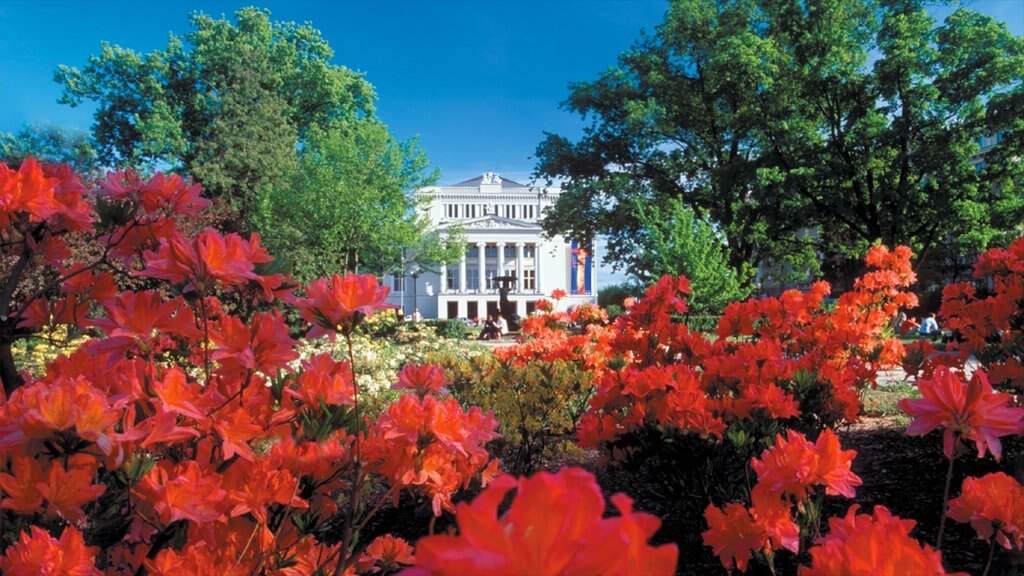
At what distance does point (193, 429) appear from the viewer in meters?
1.01

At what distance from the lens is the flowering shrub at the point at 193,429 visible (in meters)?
0.91

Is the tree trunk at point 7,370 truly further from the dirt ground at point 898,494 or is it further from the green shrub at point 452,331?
the green shrub at point 452,331

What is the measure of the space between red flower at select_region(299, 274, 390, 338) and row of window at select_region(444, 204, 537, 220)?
2978 inches

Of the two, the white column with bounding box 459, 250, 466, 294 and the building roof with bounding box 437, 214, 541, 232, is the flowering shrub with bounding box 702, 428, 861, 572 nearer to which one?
the building roof with bounding box 437, 214, 541, 232

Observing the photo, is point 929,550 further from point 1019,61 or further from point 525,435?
point 1019,61

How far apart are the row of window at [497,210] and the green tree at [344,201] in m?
48.1

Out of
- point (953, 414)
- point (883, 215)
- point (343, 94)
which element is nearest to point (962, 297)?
point (953, 414)

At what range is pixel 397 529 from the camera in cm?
306

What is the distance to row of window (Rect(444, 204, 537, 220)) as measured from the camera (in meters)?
76.4

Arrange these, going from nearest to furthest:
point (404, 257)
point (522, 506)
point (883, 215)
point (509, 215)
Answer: point (522, 506) < point (883, 215) < point (404, 257) < point (509, 215)

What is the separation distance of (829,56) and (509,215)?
59664 mm

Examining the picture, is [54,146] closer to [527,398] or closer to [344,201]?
[344,201]

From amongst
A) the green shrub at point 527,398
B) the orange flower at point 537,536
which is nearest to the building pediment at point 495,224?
the green shrub at point 527,398

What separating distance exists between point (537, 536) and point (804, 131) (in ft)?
74.1
